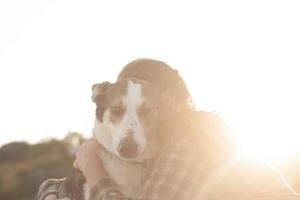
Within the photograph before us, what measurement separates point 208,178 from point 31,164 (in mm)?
36086

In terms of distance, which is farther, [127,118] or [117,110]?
[117,110]

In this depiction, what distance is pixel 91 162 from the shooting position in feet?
20.3

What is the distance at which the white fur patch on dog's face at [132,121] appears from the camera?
6.00 m

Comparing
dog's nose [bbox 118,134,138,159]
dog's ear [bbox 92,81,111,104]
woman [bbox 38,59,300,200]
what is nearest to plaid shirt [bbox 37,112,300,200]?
woman [bbox 38,59,300,200]

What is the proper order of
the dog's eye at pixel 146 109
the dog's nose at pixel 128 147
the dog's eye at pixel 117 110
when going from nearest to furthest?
the dog's nose at pixel 128 147 → the dog's eye at pixel 146 109 → the dog's eye at pixel 117 110

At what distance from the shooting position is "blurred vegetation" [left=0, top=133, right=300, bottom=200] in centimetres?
3600

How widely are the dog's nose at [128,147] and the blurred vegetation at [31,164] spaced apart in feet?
78.7

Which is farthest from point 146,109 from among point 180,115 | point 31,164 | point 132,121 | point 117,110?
point 31,164

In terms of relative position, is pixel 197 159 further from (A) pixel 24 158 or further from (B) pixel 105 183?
(A) pixel 24 158

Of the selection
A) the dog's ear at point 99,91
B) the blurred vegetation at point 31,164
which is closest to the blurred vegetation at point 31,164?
the blurred vegetation at point 31,164

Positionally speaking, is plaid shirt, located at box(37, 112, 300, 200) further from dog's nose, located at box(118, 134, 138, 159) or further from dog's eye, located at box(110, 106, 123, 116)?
dog's eye, located at box(110, 106, 123, 116)

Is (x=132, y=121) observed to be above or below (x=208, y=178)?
above

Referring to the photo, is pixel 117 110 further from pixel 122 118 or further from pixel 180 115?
pixel 180 115

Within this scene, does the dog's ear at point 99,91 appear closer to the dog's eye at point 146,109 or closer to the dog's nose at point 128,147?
the dog's eye at point 146,109
